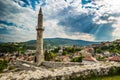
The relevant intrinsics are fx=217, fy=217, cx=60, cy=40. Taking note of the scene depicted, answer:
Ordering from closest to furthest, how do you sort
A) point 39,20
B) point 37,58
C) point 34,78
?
point 34,78 → point 37,58 → point 39,20

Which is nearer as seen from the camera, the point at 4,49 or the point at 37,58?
the point at 37,58

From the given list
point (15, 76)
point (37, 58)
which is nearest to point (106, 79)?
point (15, 76)

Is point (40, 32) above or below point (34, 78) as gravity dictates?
above

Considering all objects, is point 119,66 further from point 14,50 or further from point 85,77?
point 14,50

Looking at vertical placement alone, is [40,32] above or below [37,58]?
above

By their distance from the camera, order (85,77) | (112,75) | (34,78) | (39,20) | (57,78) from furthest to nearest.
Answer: (39,20) → (112,75) → (85,77) → (57,78) → (34,78)

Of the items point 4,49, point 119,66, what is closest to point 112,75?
point 119,66

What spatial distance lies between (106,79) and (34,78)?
3.27 meters

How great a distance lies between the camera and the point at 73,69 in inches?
367

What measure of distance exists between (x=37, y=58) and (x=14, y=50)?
8293 centimetres

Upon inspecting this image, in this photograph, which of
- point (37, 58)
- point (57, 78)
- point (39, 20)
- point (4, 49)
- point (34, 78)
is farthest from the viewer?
point (4, 49)

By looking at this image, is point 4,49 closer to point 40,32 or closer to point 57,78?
point 40,32

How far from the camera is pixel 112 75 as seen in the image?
9.98 m

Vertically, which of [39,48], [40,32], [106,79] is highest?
[40,32]
